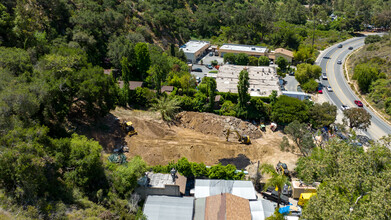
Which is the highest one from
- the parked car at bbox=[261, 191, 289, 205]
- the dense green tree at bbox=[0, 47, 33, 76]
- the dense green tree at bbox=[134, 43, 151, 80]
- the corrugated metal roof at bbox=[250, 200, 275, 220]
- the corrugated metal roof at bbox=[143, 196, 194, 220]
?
the dense green tree at bbox=[0, 47, 33, 76]

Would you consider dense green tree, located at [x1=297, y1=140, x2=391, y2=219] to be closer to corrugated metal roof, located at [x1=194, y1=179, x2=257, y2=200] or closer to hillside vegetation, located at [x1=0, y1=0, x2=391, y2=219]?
corrugated metal roof, located at [x1=194, y1=179, x2=257, y2=200]

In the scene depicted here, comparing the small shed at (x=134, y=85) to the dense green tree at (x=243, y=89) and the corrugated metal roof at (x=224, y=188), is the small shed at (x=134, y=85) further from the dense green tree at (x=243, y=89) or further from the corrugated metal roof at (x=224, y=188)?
the corrugated metal roof at (x=224, y=188)

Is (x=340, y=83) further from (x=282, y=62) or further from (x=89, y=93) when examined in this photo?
(x=89, y=93)

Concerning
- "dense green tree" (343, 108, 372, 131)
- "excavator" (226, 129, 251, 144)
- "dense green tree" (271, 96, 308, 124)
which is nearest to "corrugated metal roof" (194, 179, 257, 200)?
"excavator" (226, 129, 251, 144)

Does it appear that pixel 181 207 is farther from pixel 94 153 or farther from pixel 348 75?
pixel 348 75

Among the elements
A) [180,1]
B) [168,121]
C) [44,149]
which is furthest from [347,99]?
[180,1]
